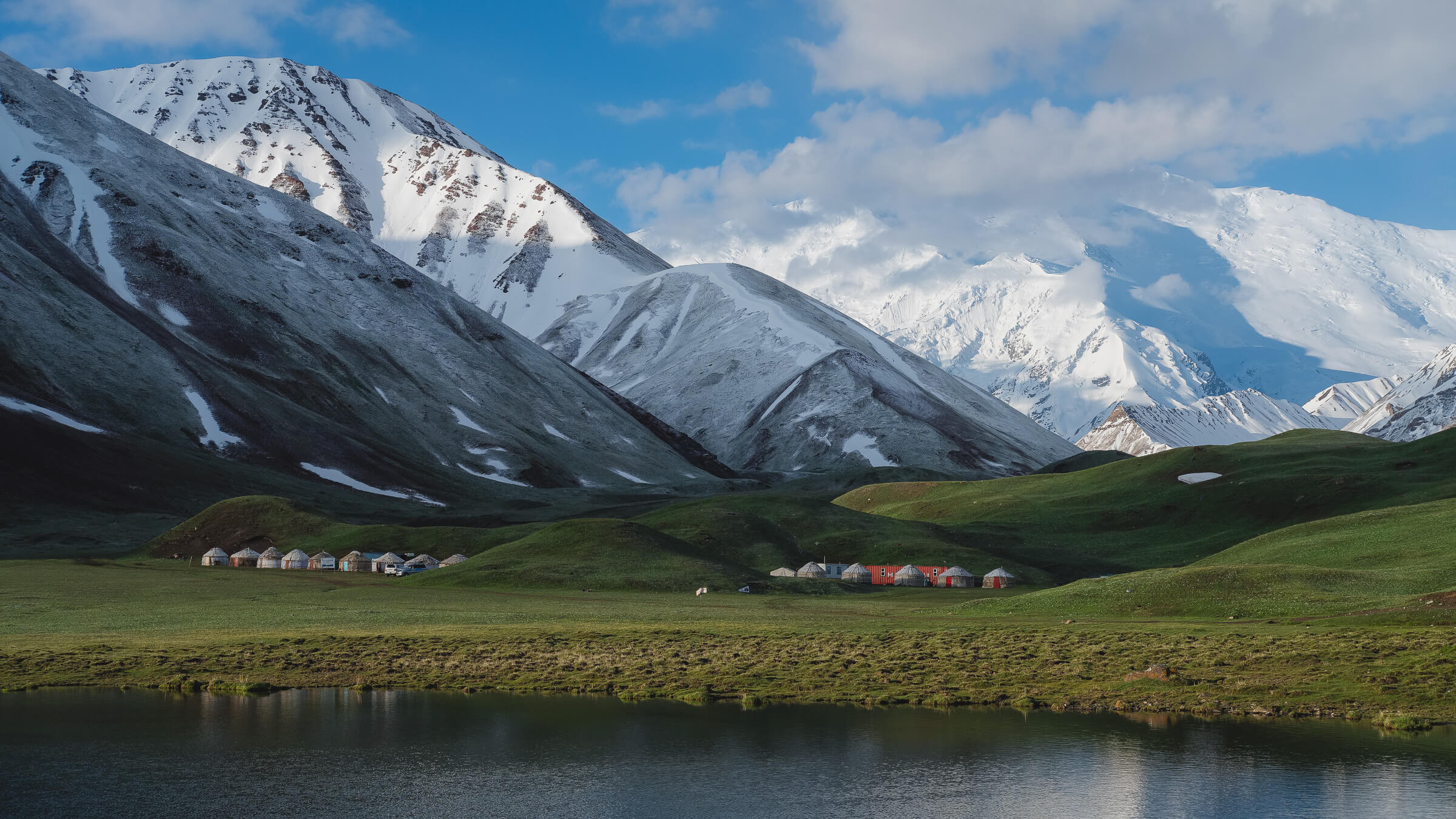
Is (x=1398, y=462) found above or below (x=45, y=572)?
above

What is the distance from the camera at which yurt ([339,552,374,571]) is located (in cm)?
13338

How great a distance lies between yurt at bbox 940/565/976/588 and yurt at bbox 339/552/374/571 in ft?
203

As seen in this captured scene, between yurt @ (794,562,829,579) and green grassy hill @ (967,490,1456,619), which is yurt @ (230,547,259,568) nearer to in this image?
yurt @ (794,562,829,579)

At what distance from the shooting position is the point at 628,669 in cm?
5556

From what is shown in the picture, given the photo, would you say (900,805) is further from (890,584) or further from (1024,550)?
(1024,550)

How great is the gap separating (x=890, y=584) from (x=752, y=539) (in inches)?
729

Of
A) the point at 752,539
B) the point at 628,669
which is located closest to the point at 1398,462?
the point at 752,539

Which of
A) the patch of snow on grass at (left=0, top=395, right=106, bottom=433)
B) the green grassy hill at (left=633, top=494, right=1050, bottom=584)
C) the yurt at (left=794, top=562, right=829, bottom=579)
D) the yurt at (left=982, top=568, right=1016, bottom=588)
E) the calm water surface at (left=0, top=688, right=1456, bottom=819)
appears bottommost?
the calm water surface at (left=0, top=688, right=1456, bottom=819)

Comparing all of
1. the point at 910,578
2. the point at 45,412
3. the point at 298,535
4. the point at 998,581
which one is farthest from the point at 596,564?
the point at 45,412

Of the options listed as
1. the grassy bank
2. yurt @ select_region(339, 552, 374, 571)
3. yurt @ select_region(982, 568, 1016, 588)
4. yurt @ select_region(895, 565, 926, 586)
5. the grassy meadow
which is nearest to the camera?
the grassy bank

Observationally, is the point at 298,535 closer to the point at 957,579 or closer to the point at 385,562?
the point at 385,562

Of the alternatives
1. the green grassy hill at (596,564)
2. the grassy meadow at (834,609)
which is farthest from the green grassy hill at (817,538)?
the green grassy hill at (596,564)

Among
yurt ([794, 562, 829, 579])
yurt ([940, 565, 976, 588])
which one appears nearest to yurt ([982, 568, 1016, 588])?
yurt ([940, 565, 976, 588])

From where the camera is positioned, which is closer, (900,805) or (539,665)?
(900,805)
